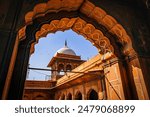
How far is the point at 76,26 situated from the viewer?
495 cm

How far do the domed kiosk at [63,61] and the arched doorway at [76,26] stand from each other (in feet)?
42.8

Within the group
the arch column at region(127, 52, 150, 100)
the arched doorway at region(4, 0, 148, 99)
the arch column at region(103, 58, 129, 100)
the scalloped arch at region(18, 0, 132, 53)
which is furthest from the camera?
the arch column at region(103, 58, 129, 100)

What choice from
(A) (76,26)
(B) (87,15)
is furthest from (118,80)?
(A) (76,26)

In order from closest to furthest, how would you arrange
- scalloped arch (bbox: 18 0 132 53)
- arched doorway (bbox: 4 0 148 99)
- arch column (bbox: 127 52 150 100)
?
arch column (bbox: 127 52 150 100) → arched doorway (bbox: 4 0 148 99) → scalloped arch (bbox: 18 0 132 53)

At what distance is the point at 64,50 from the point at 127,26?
55.4 ft

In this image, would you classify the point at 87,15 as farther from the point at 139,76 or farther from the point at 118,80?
the point at 139,76

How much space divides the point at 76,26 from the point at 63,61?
13793 millimetres

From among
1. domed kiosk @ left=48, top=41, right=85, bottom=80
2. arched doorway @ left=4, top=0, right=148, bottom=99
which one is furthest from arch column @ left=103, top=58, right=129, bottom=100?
domed kiosk @ left=48, top=41, right=85, bottom=80

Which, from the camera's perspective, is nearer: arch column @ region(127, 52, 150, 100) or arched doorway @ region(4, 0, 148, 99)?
arch column @ region(127, 52, 150, 100)

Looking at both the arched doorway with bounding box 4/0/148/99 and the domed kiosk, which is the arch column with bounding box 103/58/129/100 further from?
the domed kiosk

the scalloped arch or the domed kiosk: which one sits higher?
the domed kiosk

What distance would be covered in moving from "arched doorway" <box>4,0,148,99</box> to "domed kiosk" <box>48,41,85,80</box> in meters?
13.1

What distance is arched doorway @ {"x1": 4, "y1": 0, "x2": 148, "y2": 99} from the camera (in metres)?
3.35

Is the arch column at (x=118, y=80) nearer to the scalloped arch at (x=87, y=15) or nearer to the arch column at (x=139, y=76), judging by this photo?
the arch column at (x=139, y=76)
